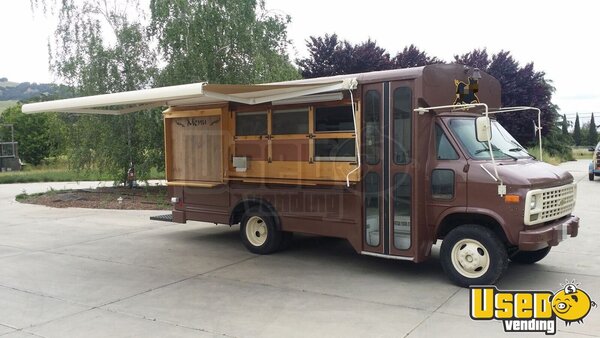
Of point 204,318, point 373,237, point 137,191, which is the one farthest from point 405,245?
point 137,191

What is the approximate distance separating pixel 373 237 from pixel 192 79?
9.61 m

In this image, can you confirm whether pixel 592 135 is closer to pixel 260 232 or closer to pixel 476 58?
pixel 476 58

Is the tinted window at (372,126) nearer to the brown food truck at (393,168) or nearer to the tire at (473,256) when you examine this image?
the brown food truck at (393,168)

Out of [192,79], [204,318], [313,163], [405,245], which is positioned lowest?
[204,318]

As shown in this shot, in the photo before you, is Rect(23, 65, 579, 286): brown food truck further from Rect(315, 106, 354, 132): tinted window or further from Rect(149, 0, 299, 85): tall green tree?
Rect(149, 0, 299, 85): tall green tree

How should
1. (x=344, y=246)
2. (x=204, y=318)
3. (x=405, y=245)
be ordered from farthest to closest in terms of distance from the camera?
1. (x=344, y=246)
2. (x=405, y=245)
3. (x=204, y=318)

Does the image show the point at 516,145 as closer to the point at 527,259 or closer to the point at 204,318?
the point at 527,259

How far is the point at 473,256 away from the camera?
623cm

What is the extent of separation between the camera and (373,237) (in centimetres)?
693

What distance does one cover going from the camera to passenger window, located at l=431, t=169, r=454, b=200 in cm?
637

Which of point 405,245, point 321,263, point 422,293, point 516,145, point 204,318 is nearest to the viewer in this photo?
point 204,318

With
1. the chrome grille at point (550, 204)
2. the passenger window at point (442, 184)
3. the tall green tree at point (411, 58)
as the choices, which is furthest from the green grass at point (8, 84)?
the chrome grille at point (550, 204)

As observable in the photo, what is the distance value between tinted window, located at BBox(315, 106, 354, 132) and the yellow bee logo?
10.8ft

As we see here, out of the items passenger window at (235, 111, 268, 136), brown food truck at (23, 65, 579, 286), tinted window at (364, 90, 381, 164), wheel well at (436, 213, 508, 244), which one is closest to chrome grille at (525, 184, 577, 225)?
brown food truck at (23, 65, 579, 286)
